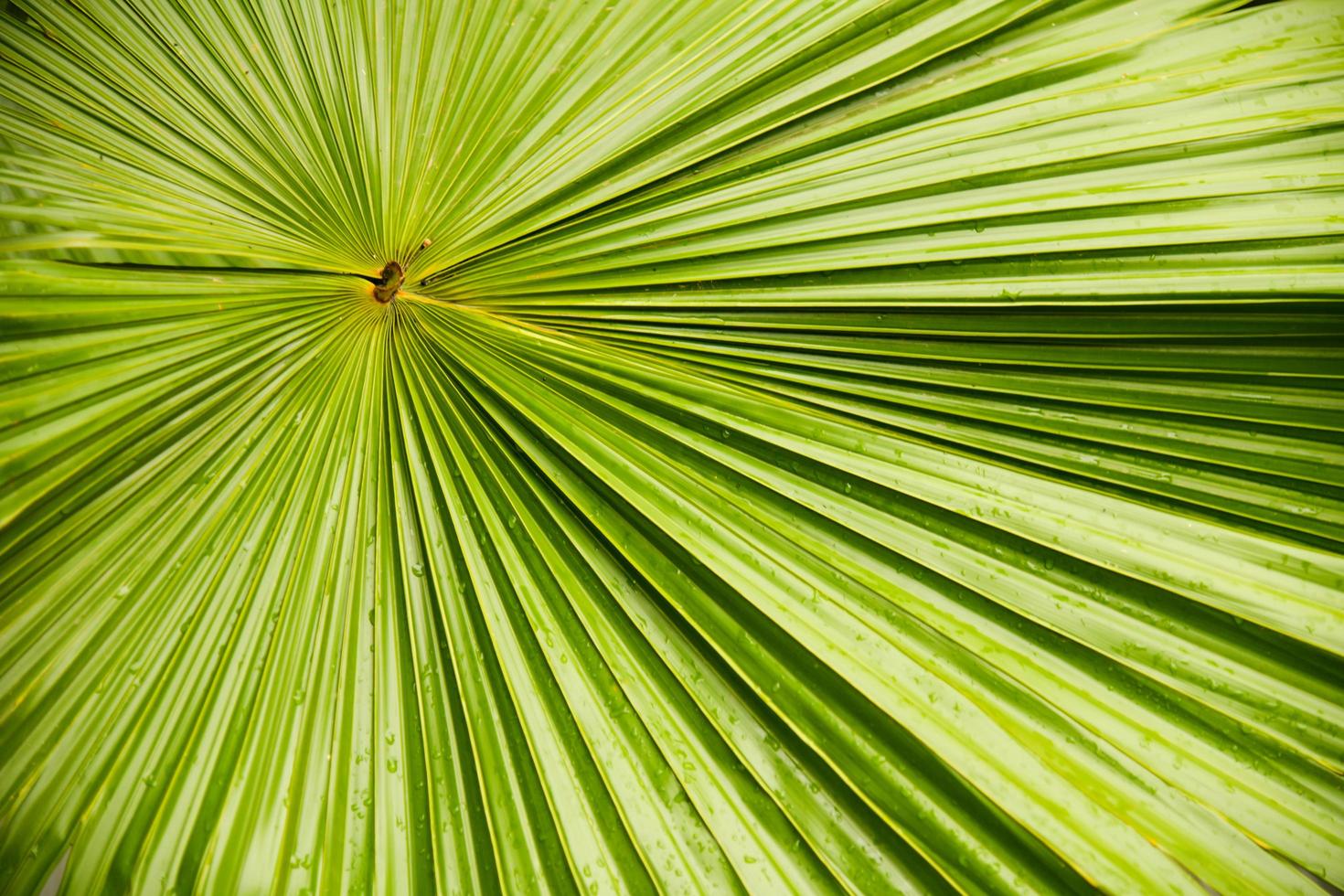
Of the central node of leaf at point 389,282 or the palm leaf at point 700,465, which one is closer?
the palm leaf at point 700,465

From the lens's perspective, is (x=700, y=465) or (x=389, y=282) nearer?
(x=700, y=465)

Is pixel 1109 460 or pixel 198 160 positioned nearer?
pixel 1109 460

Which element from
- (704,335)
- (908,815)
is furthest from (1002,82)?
(908,815)

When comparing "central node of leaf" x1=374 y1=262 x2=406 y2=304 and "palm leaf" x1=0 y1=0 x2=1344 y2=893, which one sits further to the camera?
"central node of leaf" x1=374 y1=262 x2=406 y2=304

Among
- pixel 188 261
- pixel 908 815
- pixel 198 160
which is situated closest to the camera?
pixel 908 815

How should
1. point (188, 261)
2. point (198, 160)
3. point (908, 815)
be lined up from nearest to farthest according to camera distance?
point (908, 815), point (188, 261), point (198, 160)

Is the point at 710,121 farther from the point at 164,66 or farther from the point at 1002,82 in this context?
the point at 164,66
